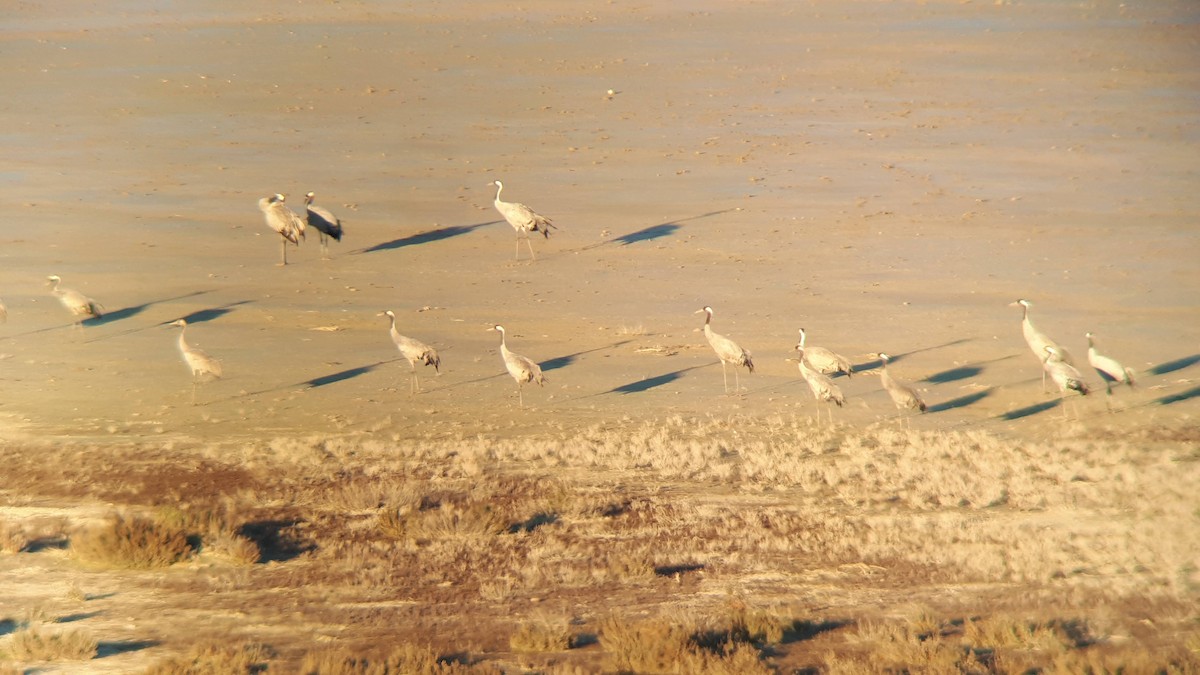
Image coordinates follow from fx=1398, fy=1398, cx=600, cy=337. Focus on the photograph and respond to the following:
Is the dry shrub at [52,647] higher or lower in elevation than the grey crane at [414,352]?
lower

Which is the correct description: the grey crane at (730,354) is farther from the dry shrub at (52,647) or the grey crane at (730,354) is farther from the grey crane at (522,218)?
the dry shrub at (52,647)

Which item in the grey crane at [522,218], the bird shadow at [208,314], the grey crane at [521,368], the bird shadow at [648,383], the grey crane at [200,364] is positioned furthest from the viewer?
the grey crane at [522,218]

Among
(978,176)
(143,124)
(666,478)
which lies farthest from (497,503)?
(143,124)

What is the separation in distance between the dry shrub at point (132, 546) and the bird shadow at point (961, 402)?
959 cm

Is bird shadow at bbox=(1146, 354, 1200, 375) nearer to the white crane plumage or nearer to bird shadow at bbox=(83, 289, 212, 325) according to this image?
the white crane plumage

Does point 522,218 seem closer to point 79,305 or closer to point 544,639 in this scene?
point 79,305

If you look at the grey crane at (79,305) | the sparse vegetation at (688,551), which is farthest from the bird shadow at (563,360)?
the grey crane at (79,305)

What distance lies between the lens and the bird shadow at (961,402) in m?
18.2

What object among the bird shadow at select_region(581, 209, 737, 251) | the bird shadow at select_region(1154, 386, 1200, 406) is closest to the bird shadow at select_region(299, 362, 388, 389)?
the bird shadow at select_region(581, 209, 737, 251)

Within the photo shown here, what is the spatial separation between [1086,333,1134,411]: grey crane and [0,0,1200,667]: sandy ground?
27 cm

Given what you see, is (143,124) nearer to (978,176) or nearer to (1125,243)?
(978,176)

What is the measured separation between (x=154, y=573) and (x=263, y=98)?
2632cm

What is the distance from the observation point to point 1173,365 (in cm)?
1959

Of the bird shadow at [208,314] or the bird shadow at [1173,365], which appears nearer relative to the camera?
the bird shadow at [1173,365]
